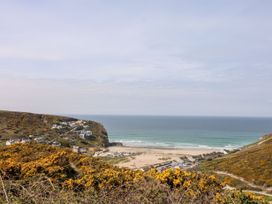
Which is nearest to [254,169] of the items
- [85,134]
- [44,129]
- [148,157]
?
[148,157]

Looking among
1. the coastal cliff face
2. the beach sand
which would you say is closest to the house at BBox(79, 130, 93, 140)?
the coastal cliff face

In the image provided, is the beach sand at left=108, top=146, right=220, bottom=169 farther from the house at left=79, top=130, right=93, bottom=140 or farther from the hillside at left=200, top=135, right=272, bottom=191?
the hillside at left=200, top=135, right=272, bottom=191

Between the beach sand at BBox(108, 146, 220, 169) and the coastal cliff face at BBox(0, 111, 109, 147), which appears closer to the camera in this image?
the beach sand at BBox(108, 146, 220, 169)

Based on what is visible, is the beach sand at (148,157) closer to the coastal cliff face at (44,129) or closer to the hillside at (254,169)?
the coastal cliff face at (44,129)

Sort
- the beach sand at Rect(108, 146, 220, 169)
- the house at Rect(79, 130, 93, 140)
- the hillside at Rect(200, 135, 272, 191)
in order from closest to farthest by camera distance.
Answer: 1. the hillside at Rect(200, 135, 272, 191)
2. the beach sand at Rect(108, 146, 220, 169)
3. the house at Rect(79, 130, 93, 140)

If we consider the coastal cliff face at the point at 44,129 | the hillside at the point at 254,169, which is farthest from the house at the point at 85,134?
the hillside at the point at 254,169

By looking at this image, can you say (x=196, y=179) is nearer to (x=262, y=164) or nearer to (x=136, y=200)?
(x=136, y=200)

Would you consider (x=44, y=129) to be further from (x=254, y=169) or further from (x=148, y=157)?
(x=254, y=169)

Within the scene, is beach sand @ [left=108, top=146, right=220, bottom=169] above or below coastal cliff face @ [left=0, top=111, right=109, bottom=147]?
below

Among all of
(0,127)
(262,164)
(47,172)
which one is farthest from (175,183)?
(0,127)
